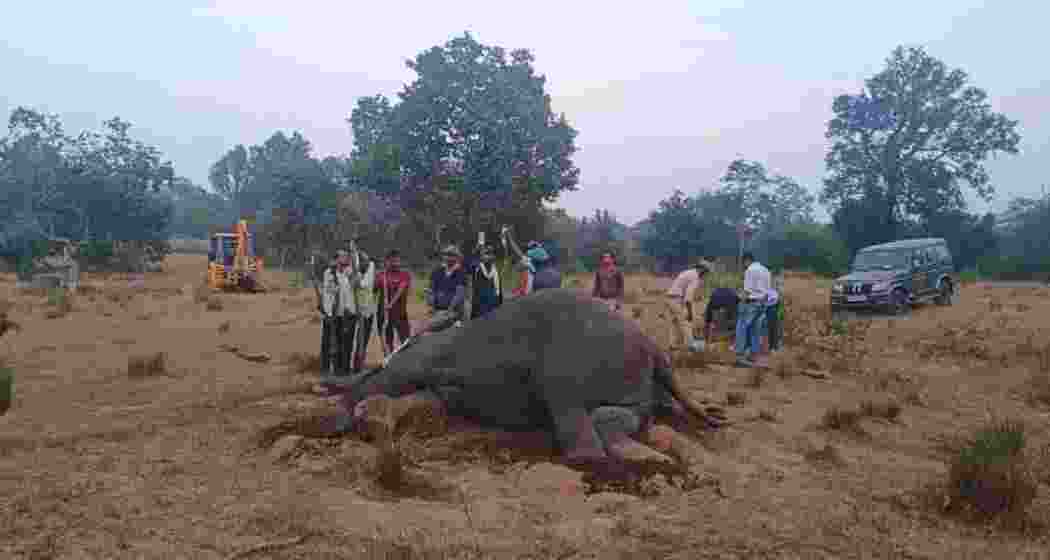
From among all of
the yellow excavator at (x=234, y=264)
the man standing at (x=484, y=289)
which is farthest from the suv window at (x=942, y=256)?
the yellow excavator at (x=234, y=264)

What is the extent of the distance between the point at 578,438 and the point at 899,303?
50.9 feet

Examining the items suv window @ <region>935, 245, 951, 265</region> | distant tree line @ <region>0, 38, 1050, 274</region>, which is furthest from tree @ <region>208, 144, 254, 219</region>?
suv window @ <region>935, 245, 951, 265</region>

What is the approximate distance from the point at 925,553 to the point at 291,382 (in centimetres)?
A: 653

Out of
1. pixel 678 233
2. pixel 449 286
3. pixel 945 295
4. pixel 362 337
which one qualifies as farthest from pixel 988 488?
pixel 678 233

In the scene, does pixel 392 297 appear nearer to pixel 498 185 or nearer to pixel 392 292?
pixel 392 292

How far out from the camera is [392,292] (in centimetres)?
882

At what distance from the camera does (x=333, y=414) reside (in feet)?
20.2

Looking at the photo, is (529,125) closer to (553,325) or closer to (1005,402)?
(1005,402)

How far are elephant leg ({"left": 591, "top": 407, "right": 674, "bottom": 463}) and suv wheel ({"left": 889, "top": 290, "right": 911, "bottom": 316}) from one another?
1473 centimetres

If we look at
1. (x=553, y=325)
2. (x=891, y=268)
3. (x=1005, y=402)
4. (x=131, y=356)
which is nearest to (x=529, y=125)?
(x=891, y=268)

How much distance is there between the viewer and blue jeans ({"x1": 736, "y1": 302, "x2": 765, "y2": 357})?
33.8 ft

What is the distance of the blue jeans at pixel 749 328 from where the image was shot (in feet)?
33.8

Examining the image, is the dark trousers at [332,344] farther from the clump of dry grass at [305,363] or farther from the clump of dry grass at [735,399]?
the clump of dry grass at [735,399]

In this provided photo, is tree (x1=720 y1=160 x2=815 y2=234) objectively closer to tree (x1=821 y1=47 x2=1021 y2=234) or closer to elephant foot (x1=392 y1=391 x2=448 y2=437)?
tree (x1=821 y1=47 x2=1021 y2=234)
